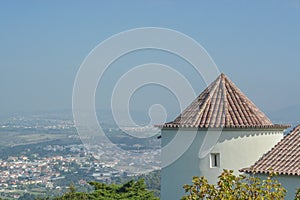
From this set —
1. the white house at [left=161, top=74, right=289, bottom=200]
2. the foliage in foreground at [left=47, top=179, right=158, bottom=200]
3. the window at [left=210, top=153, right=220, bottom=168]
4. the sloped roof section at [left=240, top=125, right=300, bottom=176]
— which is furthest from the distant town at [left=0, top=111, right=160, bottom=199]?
the sloped roof section at [left=240, top=125, right=300, bottom=176]

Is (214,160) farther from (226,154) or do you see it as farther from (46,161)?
(46,161)

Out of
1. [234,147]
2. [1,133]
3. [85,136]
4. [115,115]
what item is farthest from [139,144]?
[1,133]

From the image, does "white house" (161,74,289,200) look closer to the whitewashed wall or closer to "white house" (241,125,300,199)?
the whitewashed wall

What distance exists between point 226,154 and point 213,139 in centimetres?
73

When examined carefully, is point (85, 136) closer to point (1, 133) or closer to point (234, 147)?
point (234, 147)

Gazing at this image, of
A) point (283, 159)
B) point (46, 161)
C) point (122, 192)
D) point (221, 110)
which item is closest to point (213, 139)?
point (221, 110)

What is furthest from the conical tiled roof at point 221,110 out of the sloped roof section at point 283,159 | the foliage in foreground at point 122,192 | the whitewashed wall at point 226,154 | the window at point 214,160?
the foliage in foreground at point 122,192

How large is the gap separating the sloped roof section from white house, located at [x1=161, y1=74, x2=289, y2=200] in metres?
0.95

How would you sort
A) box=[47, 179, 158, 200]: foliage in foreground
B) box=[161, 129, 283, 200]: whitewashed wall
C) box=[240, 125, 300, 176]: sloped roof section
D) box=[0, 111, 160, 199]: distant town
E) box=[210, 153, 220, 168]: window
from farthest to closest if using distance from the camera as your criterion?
1. box=[0, 111, 160, 199]: distant town
2. box=[47, 179, 158, 200]: foliage in foreground
3. box=[210, 153, 220, 168]: window
4. box=[161, 129, 283, 200]: whitewashed wall
5. box=[240, 125, 300, 176]: sloped roof section

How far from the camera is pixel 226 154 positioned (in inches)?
705

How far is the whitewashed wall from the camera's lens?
17891 millimetres

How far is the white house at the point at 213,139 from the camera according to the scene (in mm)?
17906

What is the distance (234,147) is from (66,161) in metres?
63.5

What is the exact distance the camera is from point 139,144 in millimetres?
27750
